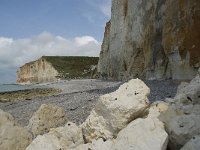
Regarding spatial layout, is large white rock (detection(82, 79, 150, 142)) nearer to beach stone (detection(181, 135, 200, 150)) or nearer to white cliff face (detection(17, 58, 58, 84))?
beach stone (detection(181, 135, 200, 150))

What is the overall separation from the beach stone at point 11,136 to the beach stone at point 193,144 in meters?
3.06

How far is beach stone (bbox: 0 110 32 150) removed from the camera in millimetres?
6414

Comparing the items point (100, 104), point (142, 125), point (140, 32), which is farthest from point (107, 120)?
point (140, 32)

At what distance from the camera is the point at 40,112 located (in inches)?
341

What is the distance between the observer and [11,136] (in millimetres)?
6539

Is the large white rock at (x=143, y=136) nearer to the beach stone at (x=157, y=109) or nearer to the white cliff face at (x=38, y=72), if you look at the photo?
the beach stone at (x=157, y=109)

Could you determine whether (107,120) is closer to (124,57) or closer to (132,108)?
(132,108)

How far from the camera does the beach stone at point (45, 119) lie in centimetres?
849

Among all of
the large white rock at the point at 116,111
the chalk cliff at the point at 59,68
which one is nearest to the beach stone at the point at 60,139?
the large white rock at the point at 116,111

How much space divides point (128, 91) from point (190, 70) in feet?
31.2

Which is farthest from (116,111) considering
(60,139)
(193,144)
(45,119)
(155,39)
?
(155,39)

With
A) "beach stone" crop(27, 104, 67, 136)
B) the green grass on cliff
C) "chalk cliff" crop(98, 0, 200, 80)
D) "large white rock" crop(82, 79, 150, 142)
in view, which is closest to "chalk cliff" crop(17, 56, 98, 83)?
the green grass on cliff

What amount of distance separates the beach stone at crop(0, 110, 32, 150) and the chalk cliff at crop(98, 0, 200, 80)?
9.26 m

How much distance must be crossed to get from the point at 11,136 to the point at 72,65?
76527 millimetres
